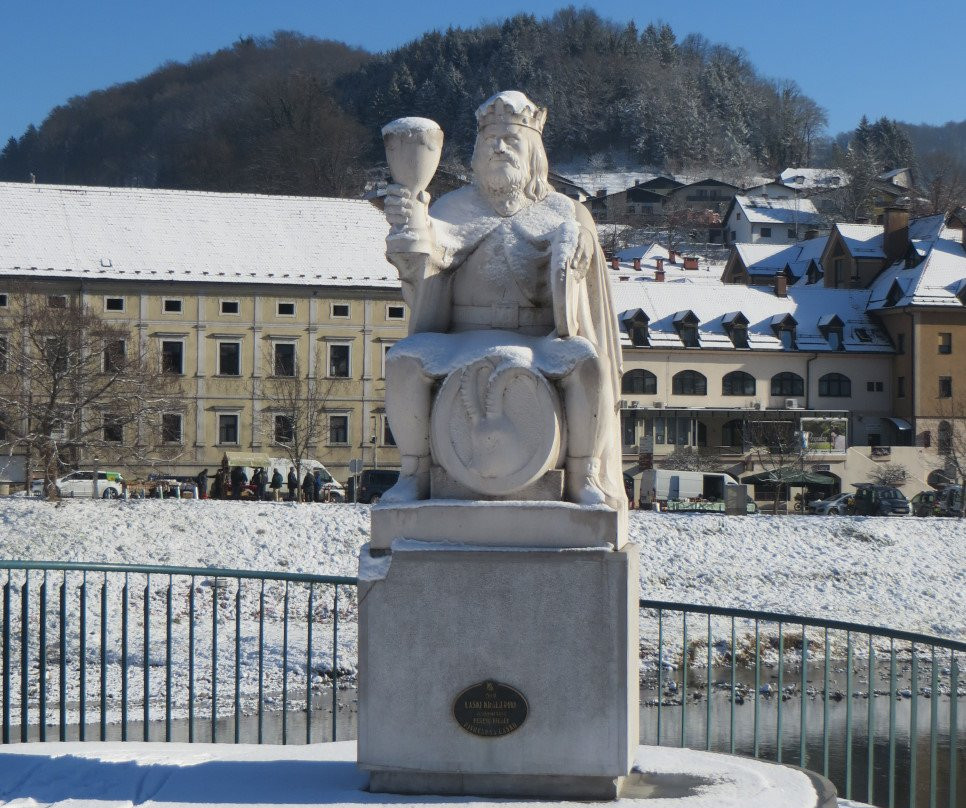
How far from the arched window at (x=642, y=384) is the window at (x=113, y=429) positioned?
965 inches

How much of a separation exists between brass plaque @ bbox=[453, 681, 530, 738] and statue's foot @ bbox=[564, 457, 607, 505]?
937 mm

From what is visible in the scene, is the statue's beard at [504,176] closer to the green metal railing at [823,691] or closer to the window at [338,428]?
the green metal railing at [823,691]

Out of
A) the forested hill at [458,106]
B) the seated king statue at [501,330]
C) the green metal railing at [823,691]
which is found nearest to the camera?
the seated king statue at [501,330]

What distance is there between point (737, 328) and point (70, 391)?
107 feet

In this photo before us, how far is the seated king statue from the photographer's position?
725 cm

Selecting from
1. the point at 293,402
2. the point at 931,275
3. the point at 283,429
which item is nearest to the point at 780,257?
the point at 931,275

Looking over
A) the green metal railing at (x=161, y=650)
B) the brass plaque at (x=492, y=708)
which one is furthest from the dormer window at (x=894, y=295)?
the brass plaque at (x=492, y=708)

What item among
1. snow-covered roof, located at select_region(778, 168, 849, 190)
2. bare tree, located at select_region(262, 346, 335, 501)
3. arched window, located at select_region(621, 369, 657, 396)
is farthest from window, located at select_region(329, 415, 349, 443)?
snow-covered roof, located at select_region(778, 168, 849, 190)

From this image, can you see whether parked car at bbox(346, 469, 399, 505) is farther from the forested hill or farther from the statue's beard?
the forested hill

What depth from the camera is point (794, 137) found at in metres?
195

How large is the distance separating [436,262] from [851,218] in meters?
141

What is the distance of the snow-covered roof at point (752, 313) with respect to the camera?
63844 millimetres

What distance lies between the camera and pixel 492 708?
23.4ft

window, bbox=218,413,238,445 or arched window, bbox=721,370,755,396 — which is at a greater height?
arched window, bbox=721,370,755,396
